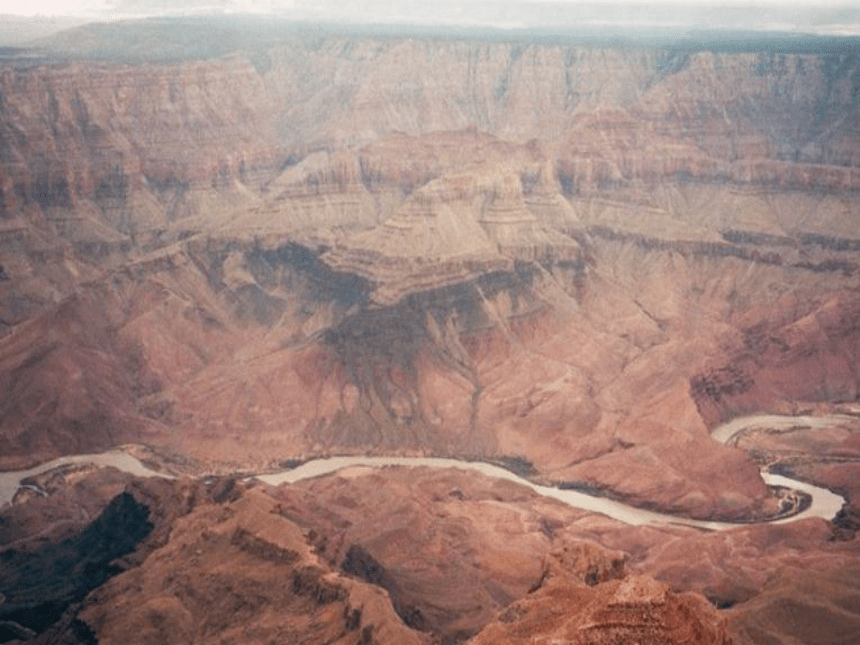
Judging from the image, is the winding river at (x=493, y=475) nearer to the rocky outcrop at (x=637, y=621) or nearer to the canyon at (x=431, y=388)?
the canyon at (x=431, y=388)

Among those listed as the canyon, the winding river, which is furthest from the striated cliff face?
the winding river

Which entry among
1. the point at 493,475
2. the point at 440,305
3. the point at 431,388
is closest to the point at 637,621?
the point at 493,475

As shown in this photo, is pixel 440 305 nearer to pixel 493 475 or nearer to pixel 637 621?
pixel 493 475

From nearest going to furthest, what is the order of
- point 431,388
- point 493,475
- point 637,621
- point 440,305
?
point 637,621, point 493,475, point 431,388, point 440,305

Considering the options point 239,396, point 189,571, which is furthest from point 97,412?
point 189,571

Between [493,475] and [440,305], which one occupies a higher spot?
[440,305]

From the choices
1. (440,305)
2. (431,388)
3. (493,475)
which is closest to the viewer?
(493,475)

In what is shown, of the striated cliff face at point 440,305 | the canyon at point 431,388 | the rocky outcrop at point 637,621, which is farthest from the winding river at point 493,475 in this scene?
the rocky outcrop at point 637,621
